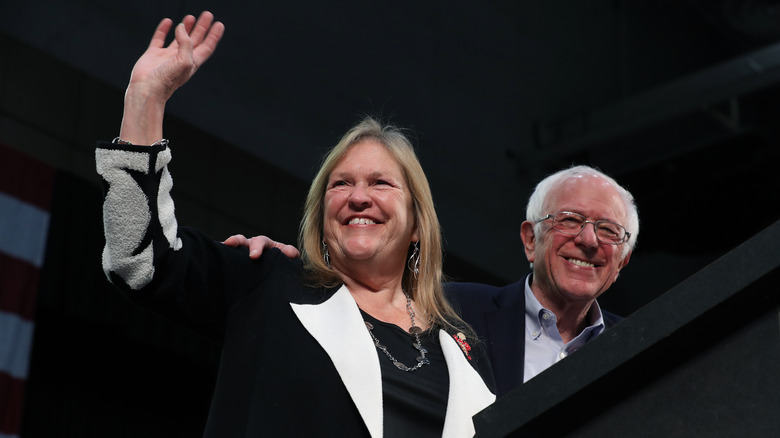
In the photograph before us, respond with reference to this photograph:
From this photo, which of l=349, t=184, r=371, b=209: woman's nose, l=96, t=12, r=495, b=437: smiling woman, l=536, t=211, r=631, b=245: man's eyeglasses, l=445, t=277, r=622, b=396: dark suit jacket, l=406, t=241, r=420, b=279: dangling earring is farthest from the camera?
l=536, t=211, r=631, b=245: man's eyeglasses

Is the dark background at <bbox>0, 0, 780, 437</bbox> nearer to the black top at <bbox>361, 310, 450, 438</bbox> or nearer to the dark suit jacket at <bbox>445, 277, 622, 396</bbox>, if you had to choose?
the dark suit jacket at <bbox>445, 277, 622, 396</bbox>

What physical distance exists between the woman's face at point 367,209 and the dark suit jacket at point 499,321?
330 mm

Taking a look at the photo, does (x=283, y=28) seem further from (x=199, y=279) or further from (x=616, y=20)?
(x=199, y=279)

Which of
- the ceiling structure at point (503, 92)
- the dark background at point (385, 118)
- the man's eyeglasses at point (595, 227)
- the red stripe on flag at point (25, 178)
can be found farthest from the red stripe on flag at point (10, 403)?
the man's eyeglasses at point (595, 227)

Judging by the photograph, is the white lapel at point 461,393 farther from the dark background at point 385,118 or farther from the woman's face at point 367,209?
the dark background at point 385,118

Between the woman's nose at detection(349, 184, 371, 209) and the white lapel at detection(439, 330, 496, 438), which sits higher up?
the woman's nose at detection(349, 184, 371, 209)

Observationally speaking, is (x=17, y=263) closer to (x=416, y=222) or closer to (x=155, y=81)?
(x=416, y=222)

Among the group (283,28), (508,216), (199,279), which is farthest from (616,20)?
(199,279)

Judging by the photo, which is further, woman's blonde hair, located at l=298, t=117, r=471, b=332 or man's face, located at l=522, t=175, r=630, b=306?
man's face, located at l=522, t=175, r=630, b=306

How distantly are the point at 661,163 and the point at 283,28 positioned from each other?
3.88 meters

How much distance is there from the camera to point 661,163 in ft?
27.9

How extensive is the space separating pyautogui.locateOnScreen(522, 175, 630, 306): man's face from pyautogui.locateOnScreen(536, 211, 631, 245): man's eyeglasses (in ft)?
0.04

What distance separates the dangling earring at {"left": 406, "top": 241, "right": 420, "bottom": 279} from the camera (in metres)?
1.87

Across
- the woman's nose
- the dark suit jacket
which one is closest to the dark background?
the dark suit jacket
